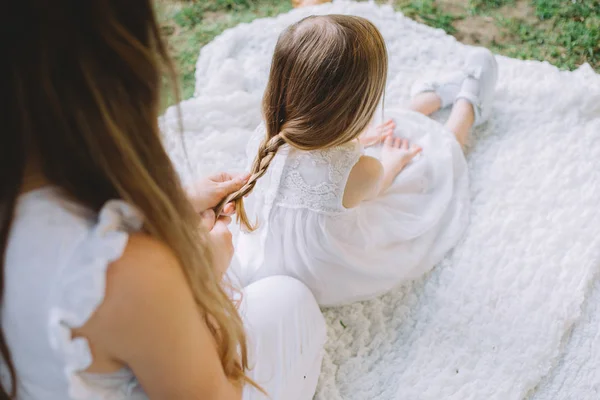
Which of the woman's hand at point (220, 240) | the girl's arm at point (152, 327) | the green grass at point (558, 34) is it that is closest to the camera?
the girl's arm at point (152, 327)

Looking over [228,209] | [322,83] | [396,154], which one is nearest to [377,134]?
[396,154]

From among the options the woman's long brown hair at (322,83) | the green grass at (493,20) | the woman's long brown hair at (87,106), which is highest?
the woman's long brown hair at (87,106)

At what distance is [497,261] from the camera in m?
1.39

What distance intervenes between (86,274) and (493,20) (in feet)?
5.96

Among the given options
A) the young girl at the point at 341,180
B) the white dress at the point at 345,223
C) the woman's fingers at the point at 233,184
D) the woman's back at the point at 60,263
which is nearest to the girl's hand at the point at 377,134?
the young girl at the point at 341,180

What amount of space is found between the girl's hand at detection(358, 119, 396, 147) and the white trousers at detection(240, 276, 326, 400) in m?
0.56

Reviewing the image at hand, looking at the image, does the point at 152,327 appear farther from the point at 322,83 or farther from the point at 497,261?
the point at 497,261

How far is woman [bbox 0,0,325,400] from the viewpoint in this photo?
0.49 meters

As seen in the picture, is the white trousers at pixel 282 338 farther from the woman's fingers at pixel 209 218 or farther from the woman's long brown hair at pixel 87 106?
the woman's long brown hair at pixel 87 106

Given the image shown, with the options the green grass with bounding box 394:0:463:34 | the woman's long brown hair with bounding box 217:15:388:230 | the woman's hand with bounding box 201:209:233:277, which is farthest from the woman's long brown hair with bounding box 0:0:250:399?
the green grass with bounding box 394:0:463:34

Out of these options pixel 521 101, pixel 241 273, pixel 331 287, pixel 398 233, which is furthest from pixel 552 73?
pixel 241 273

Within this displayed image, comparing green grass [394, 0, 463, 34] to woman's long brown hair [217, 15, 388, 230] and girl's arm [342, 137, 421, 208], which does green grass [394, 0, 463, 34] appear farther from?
woman's long brown hair [217, 15, 388, 230]

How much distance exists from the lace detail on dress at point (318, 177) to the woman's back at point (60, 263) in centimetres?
62

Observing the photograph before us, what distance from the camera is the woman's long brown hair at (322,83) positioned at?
3.59ft
